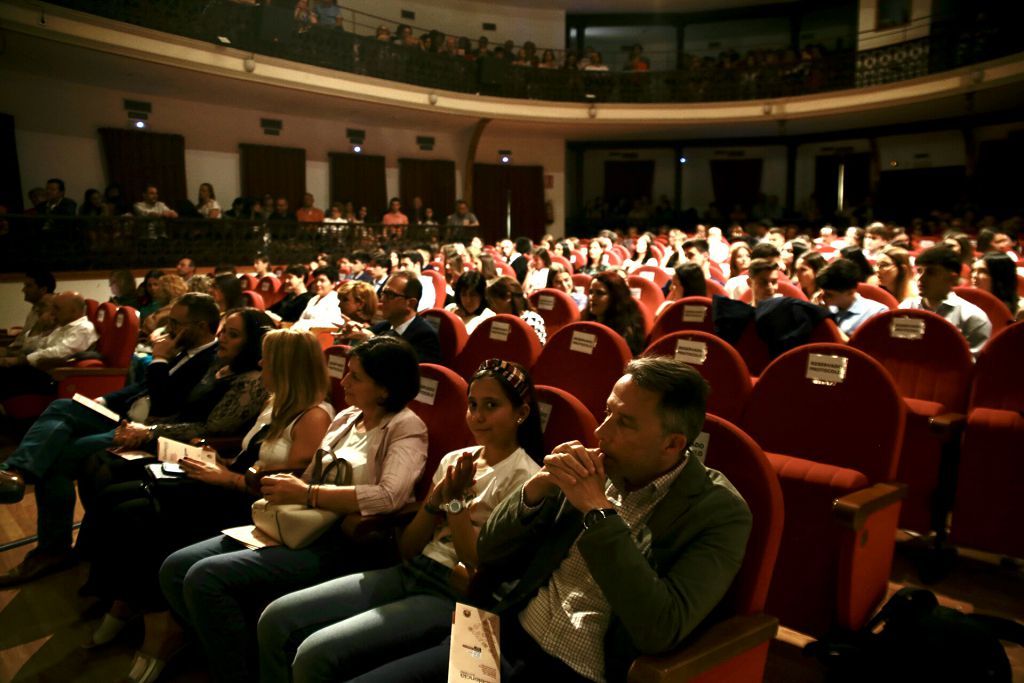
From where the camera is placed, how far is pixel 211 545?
217 cm

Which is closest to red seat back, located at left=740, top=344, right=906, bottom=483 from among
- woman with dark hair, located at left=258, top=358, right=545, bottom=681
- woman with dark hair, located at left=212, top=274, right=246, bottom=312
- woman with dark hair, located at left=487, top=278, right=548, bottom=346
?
woman with dark hair, located at left=258, top=358, right=545, bottom=681

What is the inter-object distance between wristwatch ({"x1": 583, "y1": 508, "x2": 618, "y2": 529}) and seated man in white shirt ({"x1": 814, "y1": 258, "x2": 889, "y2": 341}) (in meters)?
2.70

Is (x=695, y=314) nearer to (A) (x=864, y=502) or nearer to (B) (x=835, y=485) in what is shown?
(B) (x=835, y=485)

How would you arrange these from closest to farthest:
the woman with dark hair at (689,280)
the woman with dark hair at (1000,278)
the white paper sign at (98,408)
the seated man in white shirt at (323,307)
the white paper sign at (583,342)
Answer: the white paper sign at (583,342), the white paper sign at (98,408), the woman with dark hair at (1000,278), the woman with dark hair at (689,280), the seated man in white shirt at (323,307)

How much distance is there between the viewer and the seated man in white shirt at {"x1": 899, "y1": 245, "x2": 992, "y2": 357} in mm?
3316

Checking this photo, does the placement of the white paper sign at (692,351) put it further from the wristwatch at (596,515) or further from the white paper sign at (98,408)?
the white paper sign at (98,408)

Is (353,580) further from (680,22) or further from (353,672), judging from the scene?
(680,22)

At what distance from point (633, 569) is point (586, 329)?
1.80m

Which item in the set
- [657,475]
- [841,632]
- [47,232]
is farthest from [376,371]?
[47,232]

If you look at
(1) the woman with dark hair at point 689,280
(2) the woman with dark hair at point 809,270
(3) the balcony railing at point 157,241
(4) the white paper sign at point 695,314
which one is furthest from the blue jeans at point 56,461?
(3) the balcony railing at point 157,241

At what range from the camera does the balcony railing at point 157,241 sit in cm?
866

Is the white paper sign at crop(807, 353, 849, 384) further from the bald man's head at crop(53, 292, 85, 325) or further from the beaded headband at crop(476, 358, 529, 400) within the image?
the bald man's head at crop(53, 292, 85, 325)

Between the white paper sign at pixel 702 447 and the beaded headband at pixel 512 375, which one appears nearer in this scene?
the white paper sign at pixel 702 447

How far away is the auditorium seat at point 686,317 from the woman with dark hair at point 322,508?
181 centimetres
